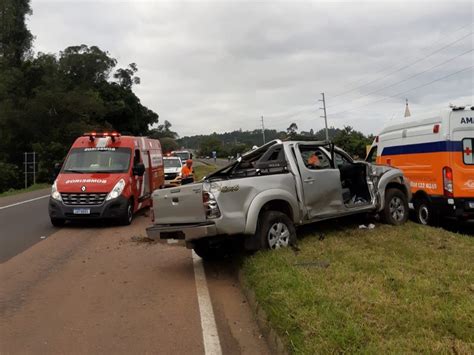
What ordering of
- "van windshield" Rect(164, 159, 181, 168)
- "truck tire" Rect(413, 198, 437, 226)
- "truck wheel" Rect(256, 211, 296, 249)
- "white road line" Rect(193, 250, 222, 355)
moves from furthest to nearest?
1. "van windshield" Rect(164, 159, 181, 168)
2. "truck tire" Rect(413, 198, 437, 226)
3. "truck wheel" Rect(256, 211, 296, 249)
4. "white road line" Rect(193, 250, 222, 355)

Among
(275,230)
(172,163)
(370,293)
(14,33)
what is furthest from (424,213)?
(14,33)

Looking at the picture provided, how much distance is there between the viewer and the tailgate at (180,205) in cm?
709

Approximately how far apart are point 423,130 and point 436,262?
5.68m

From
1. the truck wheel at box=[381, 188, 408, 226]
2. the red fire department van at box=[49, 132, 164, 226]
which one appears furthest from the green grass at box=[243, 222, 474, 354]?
the red fire department van at box=[49, 132, 164, 226]

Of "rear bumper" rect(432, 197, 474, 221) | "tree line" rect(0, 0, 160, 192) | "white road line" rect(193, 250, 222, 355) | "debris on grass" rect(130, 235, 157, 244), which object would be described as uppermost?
"tree line" rect(0, 0, 160, 192)

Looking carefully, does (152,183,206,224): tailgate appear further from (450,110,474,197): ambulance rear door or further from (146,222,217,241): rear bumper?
(450,110,474,197): ambulance rear door

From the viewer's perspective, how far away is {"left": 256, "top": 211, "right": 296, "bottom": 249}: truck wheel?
7441mm

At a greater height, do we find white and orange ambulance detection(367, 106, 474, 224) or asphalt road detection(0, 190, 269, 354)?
white and orange ambulance detection(367, 106, 474, 224)

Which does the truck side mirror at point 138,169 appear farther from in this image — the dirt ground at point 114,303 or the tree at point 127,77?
the tree at point 127,77

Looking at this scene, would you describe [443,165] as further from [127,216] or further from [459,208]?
[127,216]

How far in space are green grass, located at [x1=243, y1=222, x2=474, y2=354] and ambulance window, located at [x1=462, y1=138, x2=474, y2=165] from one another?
306cm

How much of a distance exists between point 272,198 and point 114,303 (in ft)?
9.06

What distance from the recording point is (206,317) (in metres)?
5.57

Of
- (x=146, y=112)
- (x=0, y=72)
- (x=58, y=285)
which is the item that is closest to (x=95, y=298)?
(x=58, y=285)
